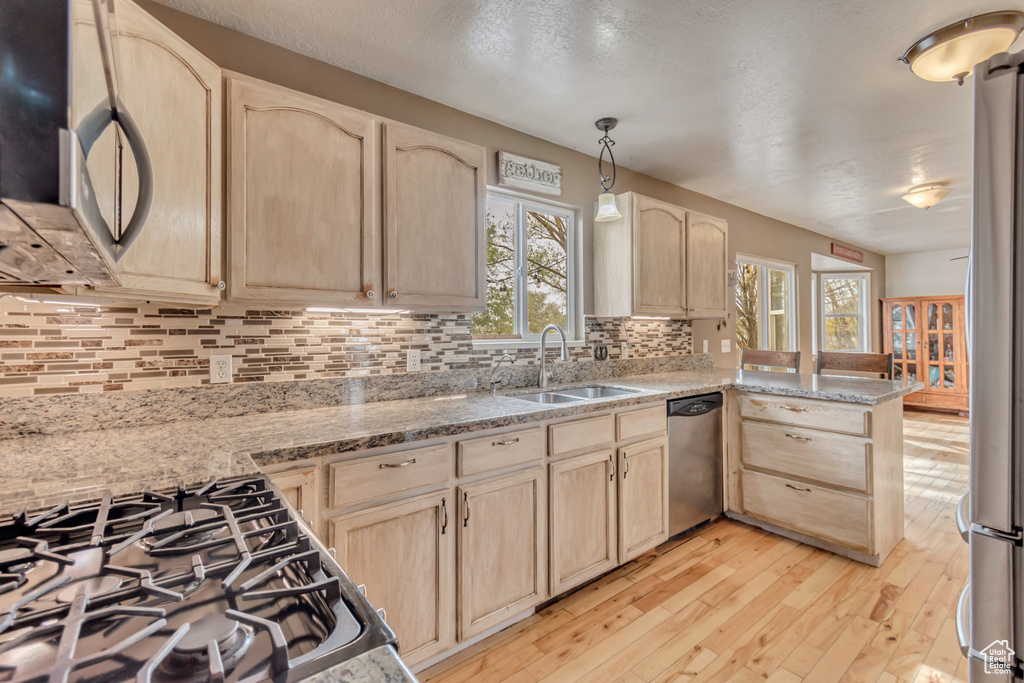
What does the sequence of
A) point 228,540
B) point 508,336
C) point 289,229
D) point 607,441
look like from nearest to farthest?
point 228,540 → point 289,229 → point 607,441 → point 508,336

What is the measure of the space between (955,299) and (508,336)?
22.6 feet

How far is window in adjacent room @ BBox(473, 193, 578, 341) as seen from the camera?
2748mm

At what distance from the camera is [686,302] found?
324 cm

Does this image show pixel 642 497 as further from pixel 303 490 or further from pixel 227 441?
pixel 227 441

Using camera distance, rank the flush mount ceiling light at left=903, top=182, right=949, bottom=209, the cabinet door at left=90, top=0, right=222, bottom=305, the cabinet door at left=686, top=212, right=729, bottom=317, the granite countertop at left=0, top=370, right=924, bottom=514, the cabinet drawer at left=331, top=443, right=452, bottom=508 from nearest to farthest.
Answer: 1. the granite countertop at left=0, top=370, right=924, bottom=514
2. the cabinet door at left=90, top=0, right=222, bottom=305
3. the cabinet drawer at left=331, top=443, right=452, bottom=508
4. the cabinet door at left=686, top=212, right=729, bottom=317
5. the flush mount ceiling light at left=903, top=182, right=949, bottom=209

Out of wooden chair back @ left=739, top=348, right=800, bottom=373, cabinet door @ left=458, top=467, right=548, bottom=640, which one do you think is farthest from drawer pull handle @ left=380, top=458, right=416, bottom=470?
wooden chair back @ left=739, top=348, right=800, bottom=373

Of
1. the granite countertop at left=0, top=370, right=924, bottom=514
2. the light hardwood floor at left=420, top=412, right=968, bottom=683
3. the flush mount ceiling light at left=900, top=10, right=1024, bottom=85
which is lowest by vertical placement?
the light hardwood floor at left=420, top=412, right=968, bottom=683

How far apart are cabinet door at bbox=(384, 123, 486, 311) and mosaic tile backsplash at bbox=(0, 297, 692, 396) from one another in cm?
33

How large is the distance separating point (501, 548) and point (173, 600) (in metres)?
1.40

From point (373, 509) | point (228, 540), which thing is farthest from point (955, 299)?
point (228, 540)

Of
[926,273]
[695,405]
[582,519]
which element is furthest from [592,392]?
[926,273]

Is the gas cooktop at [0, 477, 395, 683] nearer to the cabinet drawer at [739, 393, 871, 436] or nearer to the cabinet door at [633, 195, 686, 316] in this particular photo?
the cabinet door at [633, 195, 686, 316]

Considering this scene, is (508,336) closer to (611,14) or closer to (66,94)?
(611,14)

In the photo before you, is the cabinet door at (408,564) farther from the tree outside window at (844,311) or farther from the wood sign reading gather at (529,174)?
the tree outside window at (844,311)
